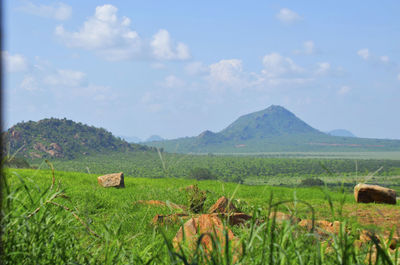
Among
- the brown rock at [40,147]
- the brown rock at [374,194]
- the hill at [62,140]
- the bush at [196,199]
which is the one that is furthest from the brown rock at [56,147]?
the bush at [196,199]

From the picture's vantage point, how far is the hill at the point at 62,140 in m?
99.8

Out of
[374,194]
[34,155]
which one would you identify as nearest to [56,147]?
[34,155]

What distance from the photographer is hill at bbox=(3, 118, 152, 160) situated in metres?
99.8

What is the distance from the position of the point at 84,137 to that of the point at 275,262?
122164mm

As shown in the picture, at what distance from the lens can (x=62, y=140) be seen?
112375mm

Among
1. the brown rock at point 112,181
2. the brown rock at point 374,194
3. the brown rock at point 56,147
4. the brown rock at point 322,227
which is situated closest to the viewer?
the brown rock at point 322,227

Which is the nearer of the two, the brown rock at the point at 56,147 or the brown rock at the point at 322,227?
the brown rock at the point at 322,227

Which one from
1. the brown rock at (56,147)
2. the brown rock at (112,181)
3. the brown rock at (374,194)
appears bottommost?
the brown rock at (374,194)

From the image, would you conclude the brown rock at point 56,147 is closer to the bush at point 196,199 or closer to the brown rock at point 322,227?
the bush at point 196,199

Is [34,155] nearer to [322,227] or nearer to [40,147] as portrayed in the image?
[40,147]

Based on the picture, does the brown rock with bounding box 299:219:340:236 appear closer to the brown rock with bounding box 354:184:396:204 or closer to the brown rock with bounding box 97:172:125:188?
the brown rock with bounding box 97:172:125:188

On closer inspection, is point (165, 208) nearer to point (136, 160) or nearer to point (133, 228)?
point (133, 228)

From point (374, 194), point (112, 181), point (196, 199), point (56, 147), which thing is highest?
point (56, 147)

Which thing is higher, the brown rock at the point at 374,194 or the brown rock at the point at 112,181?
the brown rock at the point at 112,181
